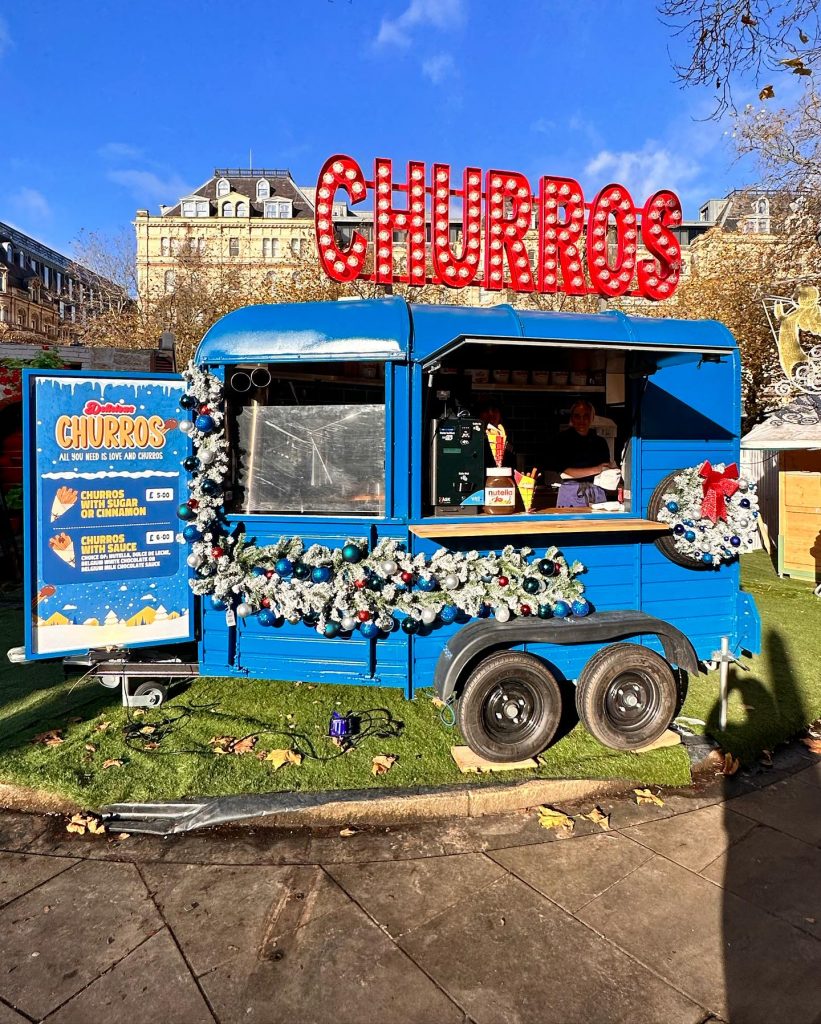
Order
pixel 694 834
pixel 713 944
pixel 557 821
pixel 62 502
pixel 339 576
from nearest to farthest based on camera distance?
pixel 713 944 → pixel 694 834 → pixel 557 821 → pixel 339 576 → pixel 62 502

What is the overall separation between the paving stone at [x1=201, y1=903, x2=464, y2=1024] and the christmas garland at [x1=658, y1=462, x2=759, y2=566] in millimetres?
4137

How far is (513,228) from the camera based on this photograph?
32.9 feet

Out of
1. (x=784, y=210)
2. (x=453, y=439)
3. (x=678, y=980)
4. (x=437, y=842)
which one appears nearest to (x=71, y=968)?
(x=437, y=842)

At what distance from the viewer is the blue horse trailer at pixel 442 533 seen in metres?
5.10

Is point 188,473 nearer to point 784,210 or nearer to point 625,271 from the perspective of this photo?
point 625,271

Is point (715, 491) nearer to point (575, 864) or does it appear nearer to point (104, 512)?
point (575, 864)

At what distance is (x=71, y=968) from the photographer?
3043 mm

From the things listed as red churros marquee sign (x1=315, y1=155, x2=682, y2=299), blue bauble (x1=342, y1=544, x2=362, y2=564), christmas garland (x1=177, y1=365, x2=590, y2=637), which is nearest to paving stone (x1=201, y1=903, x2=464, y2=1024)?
christmas garland (x1=177, y1=365, x2=590, y2=637)

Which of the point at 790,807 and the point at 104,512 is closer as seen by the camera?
the point at 790,807

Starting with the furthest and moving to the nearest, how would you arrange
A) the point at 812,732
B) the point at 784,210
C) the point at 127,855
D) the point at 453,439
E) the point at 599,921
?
the point at 784,210
the point at 812,732
the point at 453,439
the point at 127,855
the point at 599,921

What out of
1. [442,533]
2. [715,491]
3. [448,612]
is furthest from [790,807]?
[442,533]

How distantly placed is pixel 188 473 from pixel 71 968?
12.3 ft

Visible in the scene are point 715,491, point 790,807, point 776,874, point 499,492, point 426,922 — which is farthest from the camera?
point 499,492

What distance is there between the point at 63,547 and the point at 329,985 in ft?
13.9
